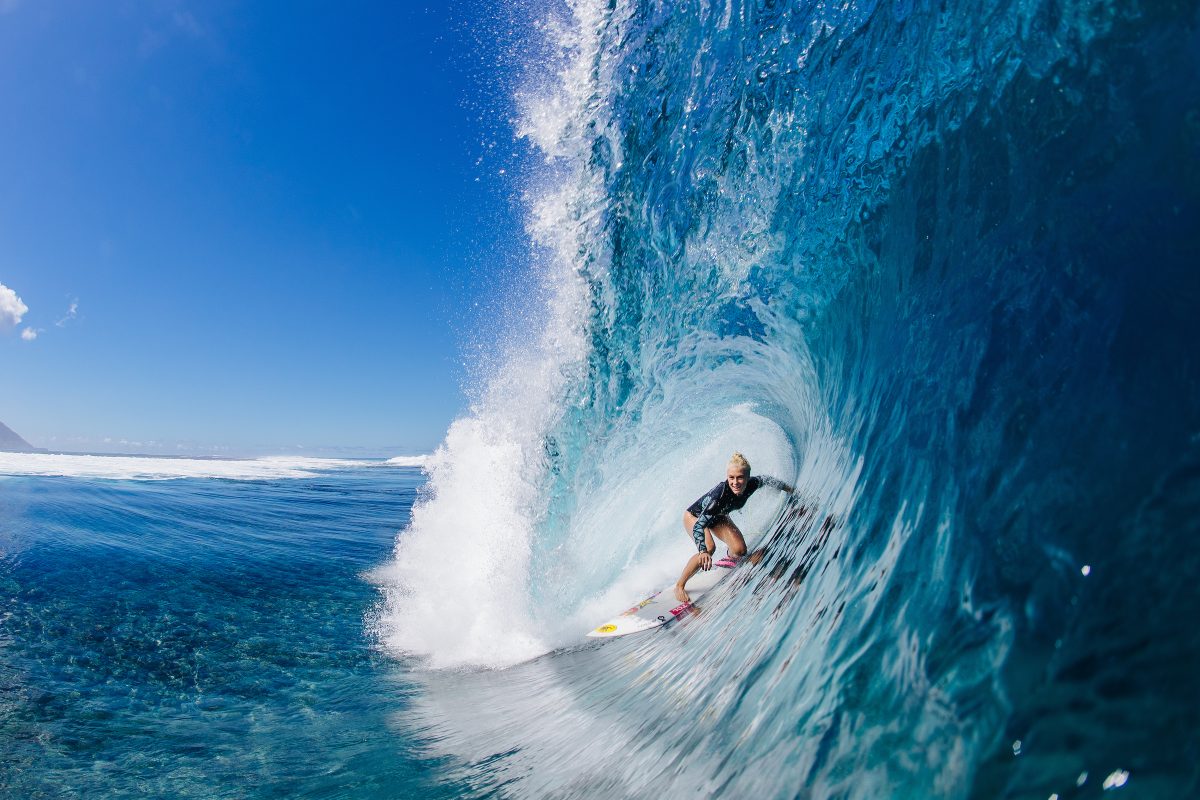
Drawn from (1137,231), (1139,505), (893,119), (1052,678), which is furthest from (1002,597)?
(893,119)

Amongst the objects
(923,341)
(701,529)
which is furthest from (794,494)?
(923,341)

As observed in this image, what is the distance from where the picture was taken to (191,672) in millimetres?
5816

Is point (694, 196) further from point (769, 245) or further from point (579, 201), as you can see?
point (579, 201)

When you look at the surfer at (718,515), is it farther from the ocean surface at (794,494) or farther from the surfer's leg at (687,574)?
the ocean surface at (794,494)

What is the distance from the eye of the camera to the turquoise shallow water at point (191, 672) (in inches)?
152

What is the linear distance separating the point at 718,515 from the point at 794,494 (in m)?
1.02

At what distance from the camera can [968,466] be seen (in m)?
2.61

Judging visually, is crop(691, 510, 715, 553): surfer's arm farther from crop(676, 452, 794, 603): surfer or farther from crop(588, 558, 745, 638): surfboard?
crop(588, 558, 745, 638): surfboard

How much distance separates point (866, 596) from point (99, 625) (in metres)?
8.87

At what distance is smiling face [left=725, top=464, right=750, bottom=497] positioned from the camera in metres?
6.84

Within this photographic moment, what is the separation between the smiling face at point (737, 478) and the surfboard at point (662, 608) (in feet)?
3.36

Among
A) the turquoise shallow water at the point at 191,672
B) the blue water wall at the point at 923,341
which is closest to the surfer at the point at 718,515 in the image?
the blue water wall at the point at 923,341

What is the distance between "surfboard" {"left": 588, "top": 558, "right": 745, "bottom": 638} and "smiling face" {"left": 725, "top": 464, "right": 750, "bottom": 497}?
1.03 metres

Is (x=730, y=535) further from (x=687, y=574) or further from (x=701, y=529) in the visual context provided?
(x=687, y=574)
